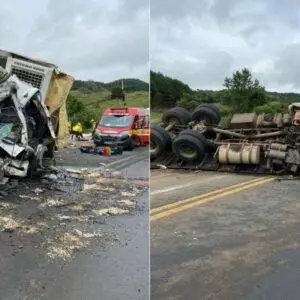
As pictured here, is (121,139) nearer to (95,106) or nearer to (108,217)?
(95,106)

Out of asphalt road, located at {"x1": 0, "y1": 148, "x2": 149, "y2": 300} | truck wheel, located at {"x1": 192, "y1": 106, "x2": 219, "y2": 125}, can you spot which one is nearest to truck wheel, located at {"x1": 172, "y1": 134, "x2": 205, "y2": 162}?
truck wheel, located at {"x1": 192, "y1": 106, "x2": 219, "y2": 125}

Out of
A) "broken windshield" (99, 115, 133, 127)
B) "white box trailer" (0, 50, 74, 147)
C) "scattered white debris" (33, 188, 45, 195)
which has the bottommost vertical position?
"scattered white debris" (33, 188, 45, 195)

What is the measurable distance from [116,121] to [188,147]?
10563mm

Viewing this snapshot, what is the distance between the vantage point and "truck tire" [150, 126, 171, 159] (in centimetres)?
1044

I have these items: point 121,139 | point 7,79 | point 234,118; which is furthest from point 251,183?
point 121,139

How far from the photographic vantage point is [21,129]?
7.99 m

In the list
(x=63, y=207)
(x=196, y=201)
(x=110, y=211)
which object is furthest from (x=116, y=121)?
(x=196, y=201)

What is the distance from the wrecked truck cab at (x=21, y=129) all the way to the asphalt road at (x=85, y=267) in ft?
8.65

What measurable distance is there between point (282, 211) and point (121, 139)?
13789 millimetres

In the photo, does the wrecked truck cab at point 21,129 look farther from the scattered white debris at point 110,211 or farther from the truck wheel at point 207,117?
the truck wheel at point 207,117

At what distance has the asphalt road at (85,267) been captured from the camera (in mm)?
3207

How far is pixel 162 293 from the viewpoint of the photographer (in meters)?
3.02

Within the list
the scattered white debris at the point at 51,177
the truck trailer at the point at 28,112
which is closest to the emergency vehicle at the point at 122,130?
the truck trailer at the point at 28,112

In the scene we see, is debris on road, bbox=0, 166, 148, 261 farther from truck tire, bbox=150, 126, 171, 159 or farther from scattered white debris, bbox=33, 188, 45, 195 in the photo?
truck tire, bbox=150, 126, 171, 159
